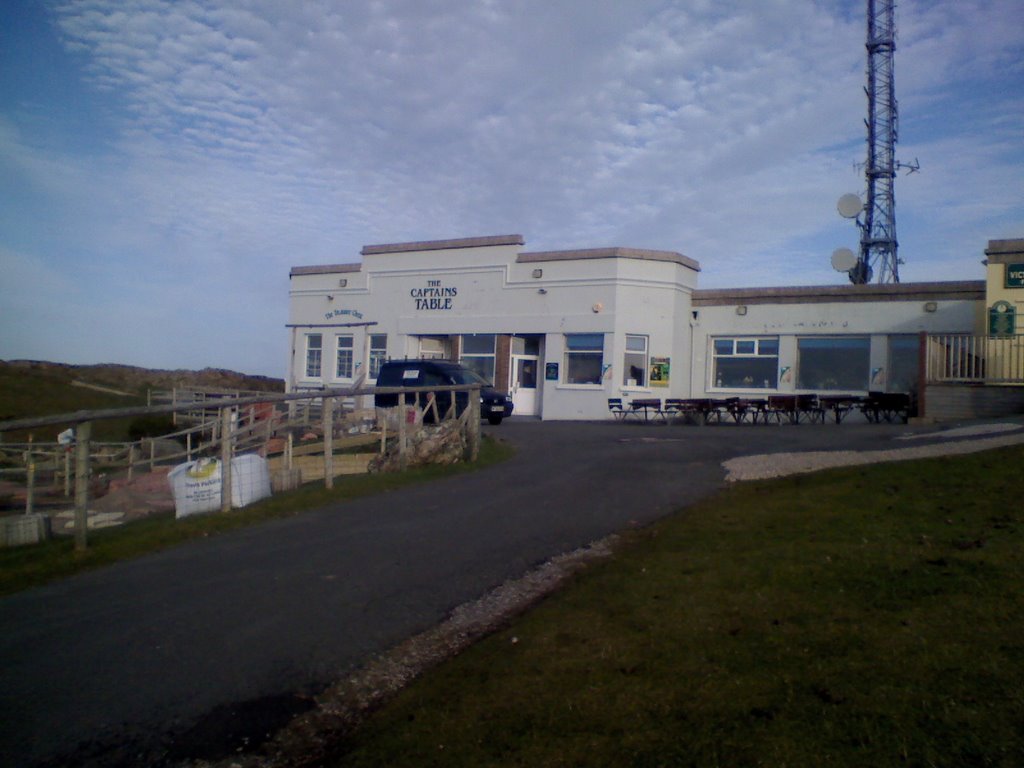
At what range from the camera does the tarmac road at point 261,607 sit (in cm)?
512

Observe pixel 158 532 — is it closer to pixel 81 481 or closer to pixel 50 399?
pixel 81 481

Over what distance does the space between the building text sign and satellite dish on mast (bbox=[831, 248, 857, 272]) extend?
→ 13.7 meters

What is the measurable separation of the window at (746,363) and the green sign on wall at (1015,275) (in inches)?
269

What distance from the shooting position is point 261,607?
7.09 meters

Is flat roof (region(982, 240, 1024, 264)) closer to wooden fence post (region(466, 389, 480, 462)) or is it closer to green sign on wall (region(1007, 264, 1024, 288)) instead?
green sign on wall (region(1007, 264, 1024, 288))

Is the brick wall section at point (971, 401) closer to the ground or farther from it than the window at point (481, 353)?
closer to the ground

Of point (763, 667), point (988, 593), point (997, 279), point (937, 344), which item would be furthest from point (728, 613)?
point (997, 279)

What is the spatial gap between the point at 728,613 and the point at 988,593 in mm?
1686

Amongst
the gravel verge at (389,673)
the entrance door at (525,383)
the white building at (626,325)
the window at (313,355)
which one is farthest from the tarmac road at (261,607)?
the window at (313,355)

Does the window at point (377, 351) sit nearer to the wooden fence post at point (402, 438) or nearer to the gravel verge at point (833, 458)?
the wooden fence post at point (402, 438)

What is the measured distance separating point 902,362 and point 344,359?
67.7 ft

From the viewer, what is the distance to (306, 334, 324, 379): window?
119 feet

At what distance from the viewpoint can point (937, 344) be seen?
22.1 metres

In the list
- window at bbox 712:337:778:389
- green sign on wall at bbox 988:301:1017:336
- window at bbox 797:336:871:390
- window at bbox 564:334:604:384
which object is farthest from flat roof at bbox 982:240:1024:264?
window at bbox 564:334:604:384
